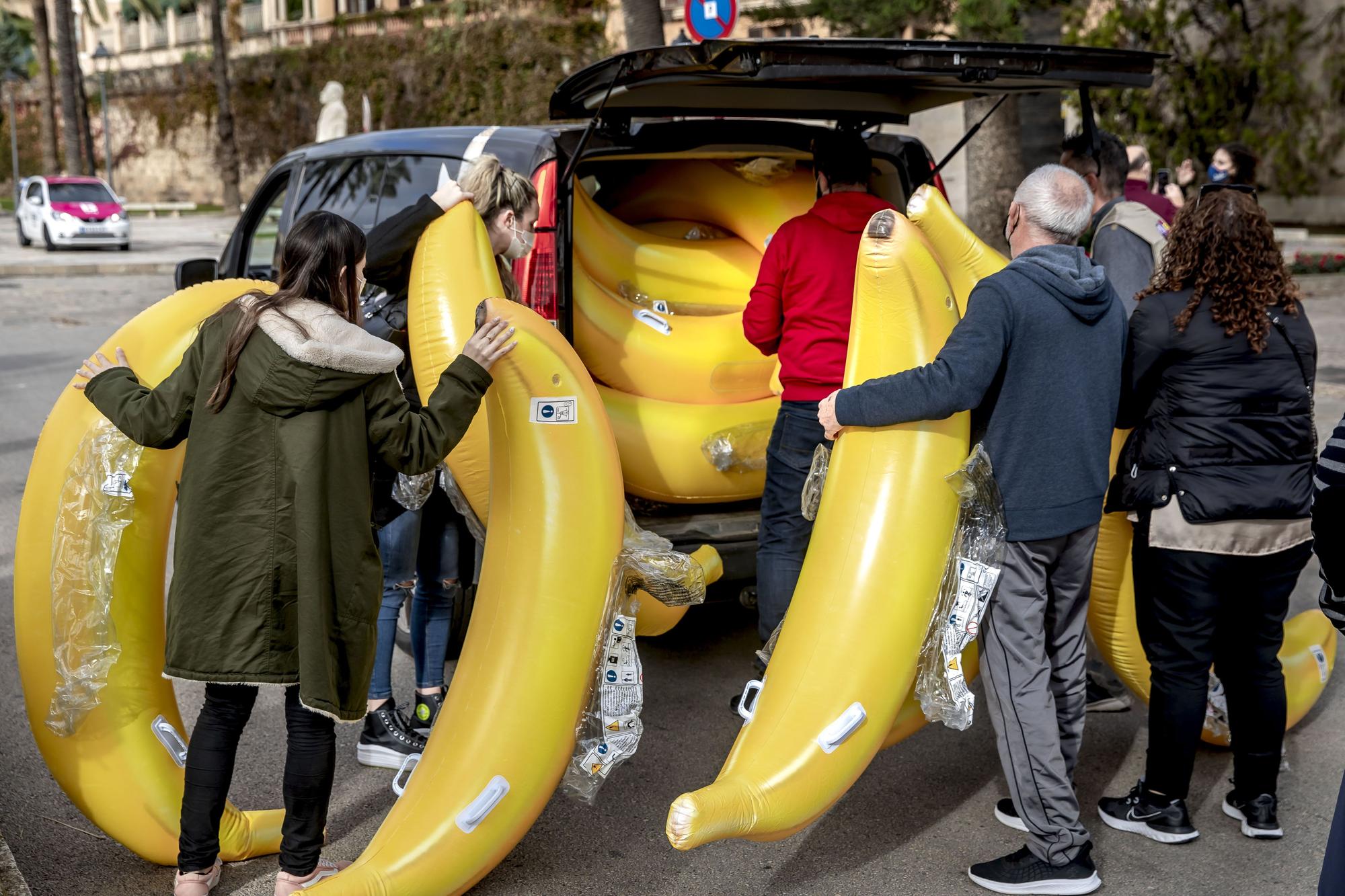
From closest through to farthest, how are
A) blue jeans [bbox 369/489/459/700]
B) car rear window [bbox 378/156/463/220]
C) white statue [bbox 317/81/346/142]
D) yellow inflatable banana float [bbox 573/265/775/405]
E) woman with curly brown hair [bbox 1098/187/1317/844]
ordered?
1. woman with curly brown hair [bbox 1098/187/1317/844]
2. blue jeans [bbox 369/489/459/700]
3. yellow inflatable banana float [bbox 573/265/775/405]
4. car rear window [bbox 378/156/463/220]
5. white statue [bbox 317/81/346/142]

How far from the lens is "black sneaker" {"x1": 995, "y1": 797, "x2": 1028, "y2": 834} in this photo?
12.1 ft

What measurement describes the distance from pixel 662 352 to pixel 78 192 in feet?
79.0

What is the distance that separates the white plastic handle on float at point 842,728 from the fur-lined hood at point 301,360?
4.83ft

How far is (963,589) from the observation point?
3.37m

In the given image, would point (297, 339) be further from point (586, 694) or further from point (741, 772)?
point (741, 772)

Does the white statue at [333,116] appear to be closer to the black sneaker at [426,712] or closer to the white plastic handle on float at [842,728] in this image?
the black sneaker at [426,712]

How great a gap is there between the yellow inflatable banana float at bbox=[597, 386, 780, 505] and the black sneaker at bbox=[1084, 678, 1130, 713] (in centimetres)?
140

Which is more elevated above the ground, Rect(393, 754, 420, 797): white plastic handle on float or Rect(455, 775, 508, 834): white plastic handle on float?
Rect(455, 775, 508, 834): white plastic handle on float

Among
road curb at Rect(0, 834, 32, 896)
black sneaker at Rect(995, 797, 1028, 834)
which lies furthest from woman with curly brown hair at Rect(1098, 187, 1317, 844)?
road curb at Rect(0, 834, 32, 896)

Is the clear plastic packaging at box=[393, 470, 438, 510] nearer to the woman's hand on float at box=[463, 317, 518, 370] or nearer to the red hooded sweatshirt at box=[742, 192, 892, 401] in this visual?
the woman's hand on float at box=[463, 317, 518, 370]

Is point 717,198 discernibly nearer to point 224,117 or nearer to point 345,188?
point 345,188

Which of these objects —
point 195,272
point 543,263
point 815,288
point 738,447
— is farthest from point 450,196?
point 195,272

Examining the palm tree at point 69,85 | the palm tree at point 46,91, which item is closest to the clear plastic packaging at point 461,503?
the palm tree at point 69,85

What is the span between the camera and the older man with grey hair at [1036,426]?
10.7 feet
